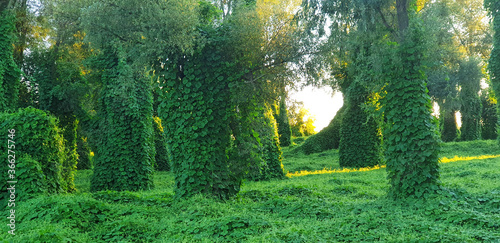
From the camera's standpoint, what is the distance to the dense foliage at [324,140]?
82.5 feet

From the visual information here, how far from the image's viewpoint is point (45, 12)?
50.2 ft

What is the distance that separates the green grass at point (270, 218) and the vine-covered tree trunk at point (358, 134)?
7.38 metres

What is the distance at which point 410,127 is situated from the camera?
8.16 metres

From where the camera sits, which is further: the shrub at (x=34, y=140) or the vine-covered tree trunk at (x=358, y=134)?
the vine-covered tree trunk at (x=358, y=134)

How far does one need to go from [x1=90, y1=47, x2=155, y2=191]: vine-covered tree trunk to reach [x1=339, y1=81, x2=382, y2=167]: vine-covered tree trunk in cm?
935

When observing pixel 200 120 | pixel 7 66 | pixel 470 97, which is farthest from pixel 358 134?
pixel 7 66

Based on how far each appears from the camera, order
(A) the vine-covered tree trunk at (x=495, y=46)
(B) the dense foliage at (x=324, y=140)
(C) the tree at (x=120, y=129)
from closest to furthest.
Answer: (C) the tree at (x=120, y=129) < (A) the vine-covered tree trunk at (x=495, y=46) < (B) the dense foliage at (x=324, y=140)

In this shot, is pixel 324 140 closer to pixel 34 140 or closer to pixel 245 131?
pixel 245 131

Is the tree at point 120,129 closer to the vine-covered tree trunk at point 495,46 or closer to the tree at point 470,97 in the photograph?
the vine-covered tree trunk at point 495,46

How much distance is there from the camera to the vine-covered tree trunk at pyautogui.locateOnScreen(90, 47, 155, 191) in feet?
41.8

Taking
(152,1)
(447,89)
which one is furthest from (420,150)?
(447,89)

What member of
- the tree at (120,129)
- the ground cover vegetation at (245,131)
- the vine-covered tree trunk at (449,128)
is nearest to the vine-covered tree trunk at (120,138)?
the tree at (120,129)

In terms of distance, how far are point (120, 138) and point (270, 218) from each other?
7.43m

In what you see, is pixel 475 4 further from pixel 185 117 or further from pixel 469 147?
pixel 185 117
